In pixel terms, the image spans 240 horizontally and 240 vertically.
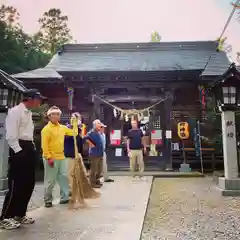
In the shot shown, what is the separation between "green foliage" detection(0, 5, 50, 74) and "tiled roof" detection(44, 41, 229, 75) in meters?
6.17

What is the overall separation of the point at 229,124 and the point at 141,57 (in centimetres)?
889

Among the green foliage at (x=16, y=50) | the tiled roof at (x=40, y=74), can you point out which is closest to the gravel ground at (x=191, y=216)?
the tiled roof at (x=40, y=74)

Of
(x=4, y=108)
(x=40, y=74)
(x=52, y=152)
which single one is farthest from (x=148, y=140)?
(x=52, y=152)

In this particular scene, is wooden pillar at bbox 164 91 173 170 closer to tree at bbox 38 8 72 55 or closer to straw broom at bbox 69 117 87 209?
straw broom at bbox 69 117 87 209

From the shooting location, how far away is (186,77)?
11703 millimetres

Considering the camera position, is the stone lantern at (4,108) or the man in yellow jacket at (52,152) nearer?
the man in yellow jacket at (52,152)

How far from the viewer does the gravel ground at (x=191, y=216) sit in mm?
3549

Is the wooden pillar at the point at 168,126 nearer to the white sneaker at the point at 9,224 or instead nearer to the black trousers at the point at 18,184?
the black trousers at the point at 18,184

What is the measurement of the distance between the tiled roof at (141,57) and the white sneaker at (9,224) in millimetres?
9672

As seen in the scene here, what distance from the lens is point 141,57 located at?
15016 millimetres

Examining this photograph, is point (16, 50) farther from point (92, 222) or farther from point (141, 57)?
point (92, 222)

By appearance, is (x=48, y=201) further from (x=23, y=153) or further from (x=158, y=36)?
(x=158, y=36)

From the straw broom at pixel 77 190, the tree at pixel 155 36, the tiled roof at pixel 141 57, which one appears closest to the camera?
the straw broom at pixel 77 190

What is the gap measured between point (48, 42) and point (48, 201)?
29315 mm
